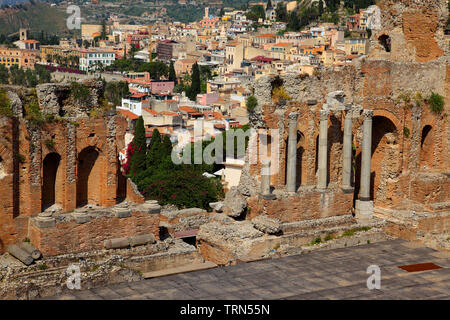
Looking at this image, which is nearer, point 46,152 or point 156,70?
point 46,152

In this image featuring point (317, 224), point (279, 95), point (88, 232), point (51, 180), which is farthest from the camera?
point (279, 95)

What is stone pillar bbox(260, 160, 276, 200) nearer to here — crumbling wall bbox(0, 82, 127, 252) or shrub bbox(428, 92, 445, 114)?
crumbling wall bbox(0, 82, 127, 252)

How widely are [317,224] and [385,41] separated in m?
8.27

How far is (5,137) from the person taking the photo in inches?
728

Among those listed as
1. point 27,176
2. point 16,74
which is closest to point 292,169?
point 27,176

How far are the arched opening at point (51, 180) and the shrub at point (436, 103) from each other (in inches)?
529

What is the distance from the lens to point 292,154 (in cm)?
2320

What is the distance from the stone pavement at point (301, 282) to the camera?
17281 millimetres

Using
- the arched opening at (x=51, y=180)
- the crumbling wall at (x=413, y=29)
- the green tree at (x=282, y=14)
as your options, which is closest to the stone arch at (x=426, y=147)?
the crumbling wall at (x=413, y=29)

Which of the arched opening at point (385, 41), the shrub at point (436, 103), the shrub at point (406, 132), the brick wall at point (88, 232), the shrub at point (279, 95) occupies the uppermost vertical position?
the arched opening at point (385, 41)

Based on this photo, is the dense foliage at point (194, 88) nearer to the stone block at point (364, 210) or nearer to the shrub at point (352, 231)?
the stone block at point (364, 210)

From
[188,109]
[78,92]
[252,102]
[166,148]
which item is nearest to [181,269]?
[78,92]

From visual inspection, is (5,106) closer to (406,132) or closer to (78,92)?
(78,92)

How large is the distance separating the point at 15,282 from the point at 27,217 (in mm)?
2400
